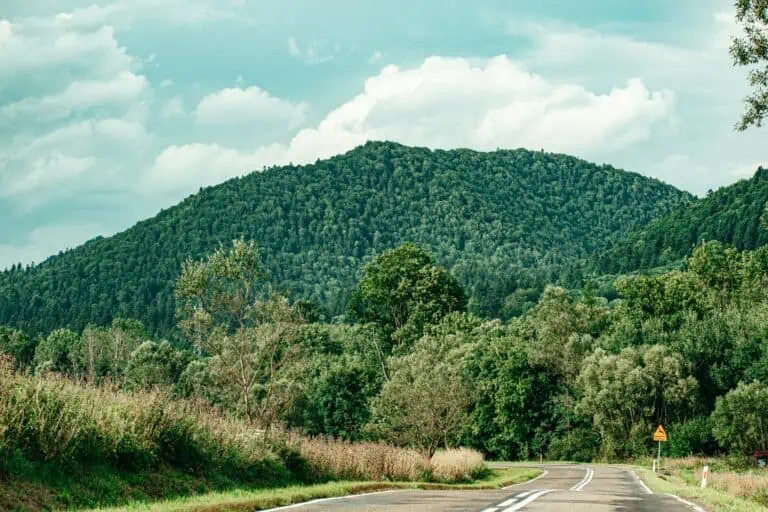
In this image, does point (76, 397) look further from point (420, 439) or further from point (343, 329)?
point (343, 329)

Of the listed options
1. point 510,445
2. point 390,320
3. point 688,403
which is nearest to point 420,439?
point 688,403

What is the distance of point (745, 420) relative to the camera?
70062 mm

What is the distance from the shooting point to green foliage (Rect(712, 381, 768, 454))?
6925cm

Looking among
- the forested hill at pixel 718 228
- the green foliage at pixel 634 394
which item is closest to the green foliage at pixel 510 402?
the green foliage at pixel 634 394

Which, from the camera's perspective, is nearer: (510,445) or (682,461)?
(682,461)

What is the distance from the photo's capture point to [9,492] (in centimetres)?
1548

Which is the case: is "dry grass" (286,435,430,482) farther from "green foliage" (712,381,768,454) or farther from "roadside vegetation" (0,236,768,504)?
"green foliage" (712,381,768,454)

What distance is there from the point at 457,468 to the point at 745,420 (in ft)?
137

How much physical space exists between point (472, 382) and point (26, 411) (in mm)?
74462

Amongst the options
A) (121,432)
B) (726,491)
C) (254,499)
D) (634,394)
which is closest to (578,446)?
(634,394)

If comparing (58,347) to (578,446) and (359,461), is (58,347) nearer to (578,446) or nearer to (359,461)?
(578,446)

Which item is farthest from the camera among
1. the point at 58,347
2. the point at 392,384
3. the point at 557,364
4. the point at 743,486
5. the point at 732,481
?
the point at 58,347

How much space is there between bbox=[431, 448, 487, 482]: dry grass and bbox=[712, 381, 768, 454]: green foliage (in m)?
33.8

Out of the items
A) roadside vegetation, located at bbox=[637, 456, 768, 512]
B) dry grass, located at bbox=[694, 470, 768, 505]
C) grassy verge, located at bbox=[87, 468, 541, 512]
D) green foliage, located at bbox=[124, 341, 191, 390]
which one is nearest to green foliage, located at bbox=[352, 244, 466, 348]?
green foliage, located at bbox=[124, 341, 191, 390]
